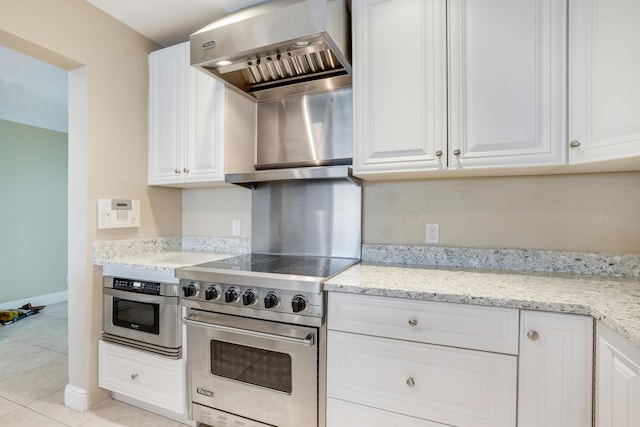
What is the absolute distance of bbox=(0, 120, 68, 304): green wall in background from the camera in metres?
3.72

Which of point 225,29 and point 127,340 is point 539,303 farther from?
point 127,340

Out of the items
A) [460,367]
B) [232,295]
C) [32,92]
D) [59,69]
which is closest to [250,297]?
[232,295]

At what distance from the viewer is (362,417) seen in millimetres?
1364

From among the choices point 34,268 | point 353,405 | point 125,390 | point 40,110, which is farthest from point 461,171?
point 34,268

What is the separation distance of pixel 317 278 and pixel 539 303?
2.81 ft

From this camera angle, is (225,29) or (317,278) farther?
(225,29)

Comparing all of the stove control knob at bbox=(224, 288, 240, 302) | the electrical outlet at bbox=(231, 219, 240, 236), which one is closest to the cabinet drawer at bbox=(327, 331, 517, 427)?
the stove control knob at bbox=(224, 288, 240, 302)

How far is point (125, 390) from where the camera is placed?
6.27ft

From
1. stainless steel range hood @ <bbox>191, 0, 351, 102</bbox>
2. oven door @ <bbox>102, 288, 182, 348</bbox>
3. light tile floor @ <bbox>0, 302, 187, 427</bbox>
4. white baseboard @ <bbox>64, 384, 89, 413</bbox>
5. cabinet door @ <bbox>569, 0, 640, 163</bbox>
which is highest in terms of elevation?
stainless steel range hood @ <bbox>191, 0, 351, 102</bbox>

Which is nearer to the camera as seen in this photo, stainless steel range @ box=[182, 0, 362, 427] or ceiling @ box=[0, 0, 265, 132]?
stainless steel range @ box=[182, 0, 362, 427]

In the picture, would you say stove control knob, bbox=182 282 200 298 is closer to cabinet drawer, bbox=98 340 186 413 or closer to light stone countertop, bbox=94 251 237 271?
light stone countertop, bbox=94 251 237 271

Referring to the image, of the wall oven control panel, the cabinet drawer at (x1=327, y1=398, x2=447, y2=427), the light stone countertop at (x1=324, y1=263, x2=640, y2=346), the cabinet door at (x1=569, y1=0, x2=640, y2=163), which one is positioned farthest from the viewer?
the wall oven control panel

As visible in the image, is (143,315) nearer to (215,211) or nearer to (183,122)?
(215,211)

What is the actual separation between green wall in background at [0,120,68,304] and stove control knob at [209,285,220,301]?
3.77 m
